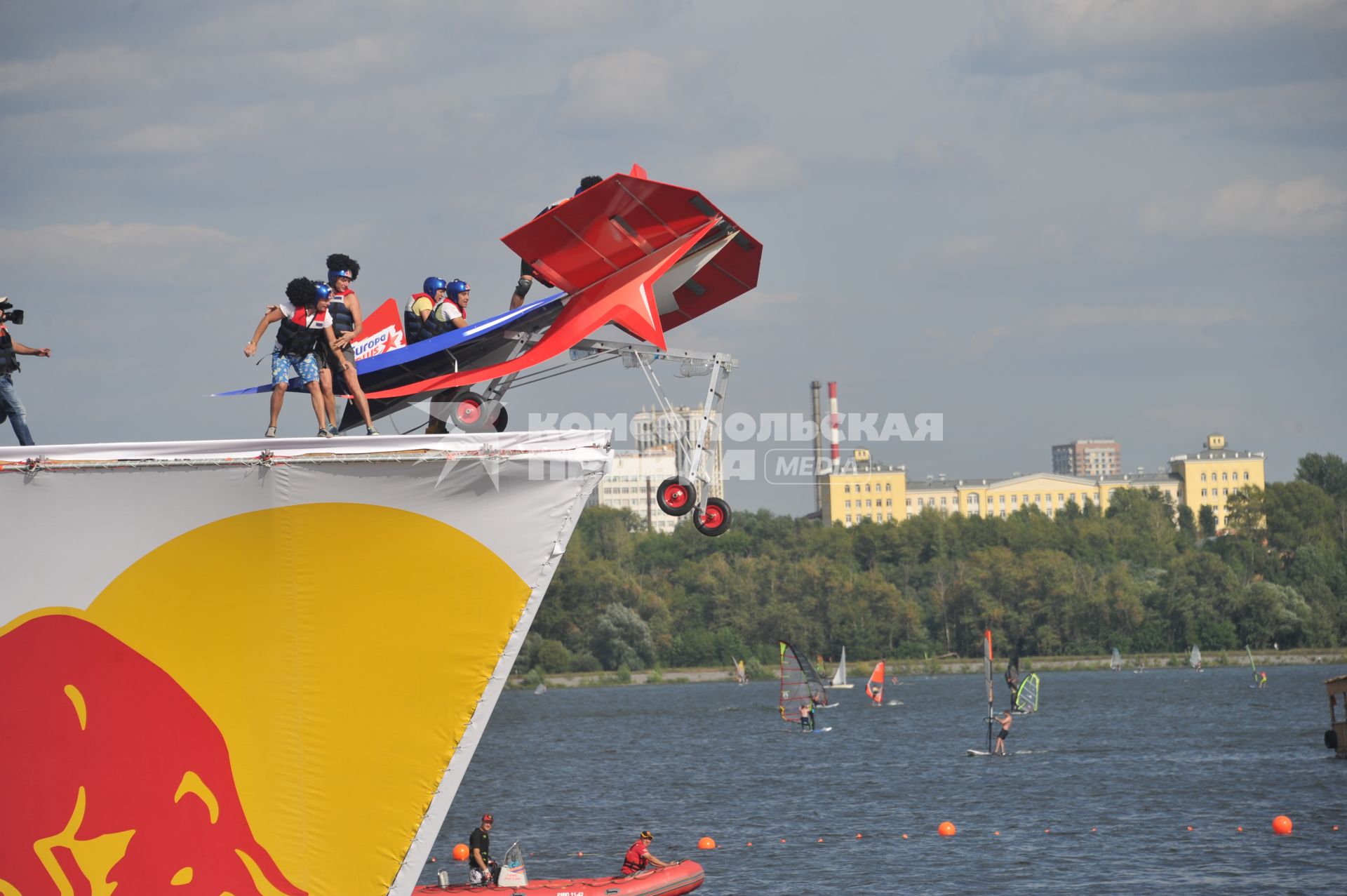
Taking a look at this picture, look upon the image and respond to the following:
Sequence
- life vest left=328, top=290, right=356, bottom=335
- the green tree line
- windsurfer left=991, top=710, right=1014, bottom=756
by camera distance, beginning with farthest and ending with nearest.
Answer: the green tree line
windsurfer left=991, top=710, right=1014, bottom=756
life vest left=328, top=290, right=356, bottom=335

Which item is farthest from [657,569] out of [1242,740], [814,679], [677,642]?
[1242,740]

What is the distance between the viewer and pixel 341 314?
1476 cm

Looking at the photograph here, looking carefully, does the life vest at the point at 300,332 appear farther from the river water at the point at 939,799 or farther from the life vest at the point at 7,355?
the river water at the point at 939,799

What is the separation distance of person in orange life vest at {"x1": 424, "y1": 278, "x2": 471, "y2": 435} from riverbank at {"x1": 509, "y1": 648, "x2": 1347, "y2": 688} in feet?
476

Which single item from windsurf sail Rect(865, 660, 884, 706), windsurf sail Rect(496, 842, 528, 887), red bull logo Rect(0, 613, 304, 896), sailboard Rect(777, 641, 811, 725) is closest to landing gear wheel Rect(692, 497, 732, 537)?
red bull logo Rect(0, 613, 304, 896)

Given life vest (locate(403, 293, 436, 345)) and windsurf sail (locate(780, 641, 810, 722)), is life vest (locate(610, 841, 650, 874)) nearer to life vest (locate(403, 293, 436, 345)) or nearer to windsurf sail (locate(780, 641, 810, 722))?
life vest (locate(403, 293, 436, 345))

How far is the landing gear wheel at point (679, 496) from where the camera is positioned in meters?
18.1

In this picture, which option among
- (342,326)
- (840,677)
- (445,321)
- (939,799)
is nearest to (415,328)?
(445,321)

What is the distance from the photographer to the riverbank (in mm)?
160375

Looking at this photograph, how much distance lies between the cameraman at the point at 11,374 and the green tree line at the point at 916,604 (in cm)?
14153

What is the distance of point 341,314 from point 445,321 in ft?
8.32

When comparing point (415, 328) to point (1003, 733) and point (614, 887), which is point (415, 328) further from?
point (1003, 733)

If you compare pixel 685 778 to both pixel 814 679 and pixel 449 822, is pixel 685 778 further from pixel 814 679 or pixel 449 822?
pixel 814 679

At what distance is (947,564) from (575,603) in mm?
45263
